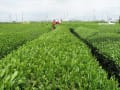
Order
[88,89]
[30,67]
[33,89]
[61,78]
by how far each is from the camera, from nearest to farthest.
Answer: [33,89] → [88,89] → [61,78] → [30,67]

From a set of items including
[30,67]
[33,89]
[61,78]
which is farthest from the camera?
[30,67]

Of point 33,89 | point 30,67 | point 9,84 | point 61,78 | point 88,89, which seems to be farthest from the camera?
point 30,67

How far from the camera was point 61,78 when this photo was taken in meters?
6.24

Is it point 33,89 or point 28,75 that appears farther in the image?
point 28,75

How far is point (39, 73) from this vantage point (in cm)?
644

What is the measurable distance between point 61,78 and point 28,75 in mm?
622

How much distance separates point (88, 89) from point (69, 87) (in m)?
0.34

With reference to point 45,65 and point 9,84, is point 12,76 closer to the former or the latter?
point 9,84

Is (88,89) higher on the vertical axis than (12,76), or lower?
lower

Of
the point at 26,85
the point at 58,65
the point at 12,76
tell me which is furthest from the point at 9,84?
the point at 58,65

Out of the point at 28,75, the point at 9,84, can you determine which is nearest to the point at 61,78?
the point at 28,75

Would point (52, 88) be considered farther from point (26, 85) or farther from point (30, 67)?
point (30, 67)

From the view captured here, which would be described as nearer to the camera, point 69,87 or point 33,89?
point 33,89

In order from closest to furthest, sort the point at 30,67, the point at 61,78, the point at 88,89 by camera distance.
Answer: the point at 88,89
the point at 61,78
the point at 30,67
